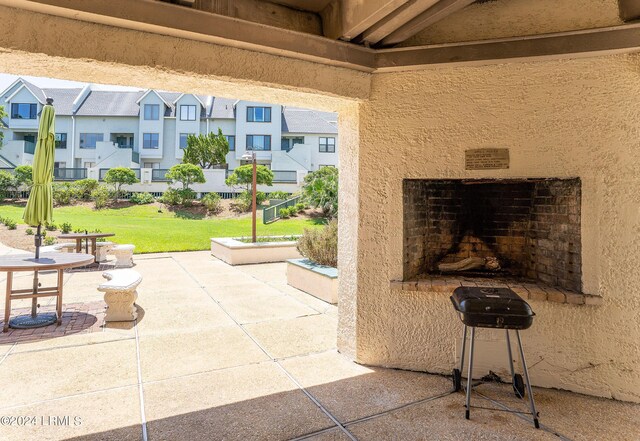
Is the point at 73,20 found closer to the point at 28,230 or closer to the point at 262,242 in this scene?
the point at 262,242

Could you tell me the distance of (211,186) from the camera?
25.8m

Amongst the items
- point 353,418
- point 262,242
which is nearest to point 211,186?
point 262,242

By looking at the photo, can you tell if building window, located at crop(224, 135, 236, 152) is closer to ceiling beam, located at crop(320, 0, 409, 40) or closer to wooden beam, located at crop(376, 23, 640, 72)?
ceiling beam, located at crop(320, 0, 409, 40)

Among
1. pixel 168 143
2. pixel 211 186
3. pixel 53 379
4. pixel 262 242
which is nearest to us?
pixel 53 379

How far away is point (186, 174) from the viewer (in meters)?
23.9

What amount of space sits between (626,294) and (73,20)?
515cm

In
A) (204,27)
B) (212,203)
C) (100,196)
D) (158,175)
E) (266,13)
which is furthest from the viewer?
(158,175)

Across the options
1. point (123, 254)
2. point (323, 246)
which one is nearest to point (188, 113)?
point (123, 254)

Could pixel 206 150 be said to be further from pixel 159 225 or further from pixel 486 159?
pixel 486 159

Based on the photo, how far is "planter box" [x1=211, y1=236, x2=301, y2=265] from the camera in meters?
9.94

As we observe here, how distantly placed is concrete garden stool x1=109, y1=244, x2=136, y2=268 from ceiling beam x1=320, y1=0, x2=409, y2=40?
26.5ft

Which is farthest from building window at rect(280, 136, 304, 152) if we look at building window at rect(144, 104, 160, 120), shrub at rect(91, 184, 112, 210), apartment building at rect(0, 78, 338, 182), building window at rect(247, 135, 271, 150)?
shrub at rect(91, 184, 112, 210)

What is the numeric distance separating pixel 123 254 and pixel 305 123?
2751 centimetres

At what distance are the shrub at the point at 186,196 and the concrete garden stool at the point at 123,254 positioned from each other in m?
14.0
